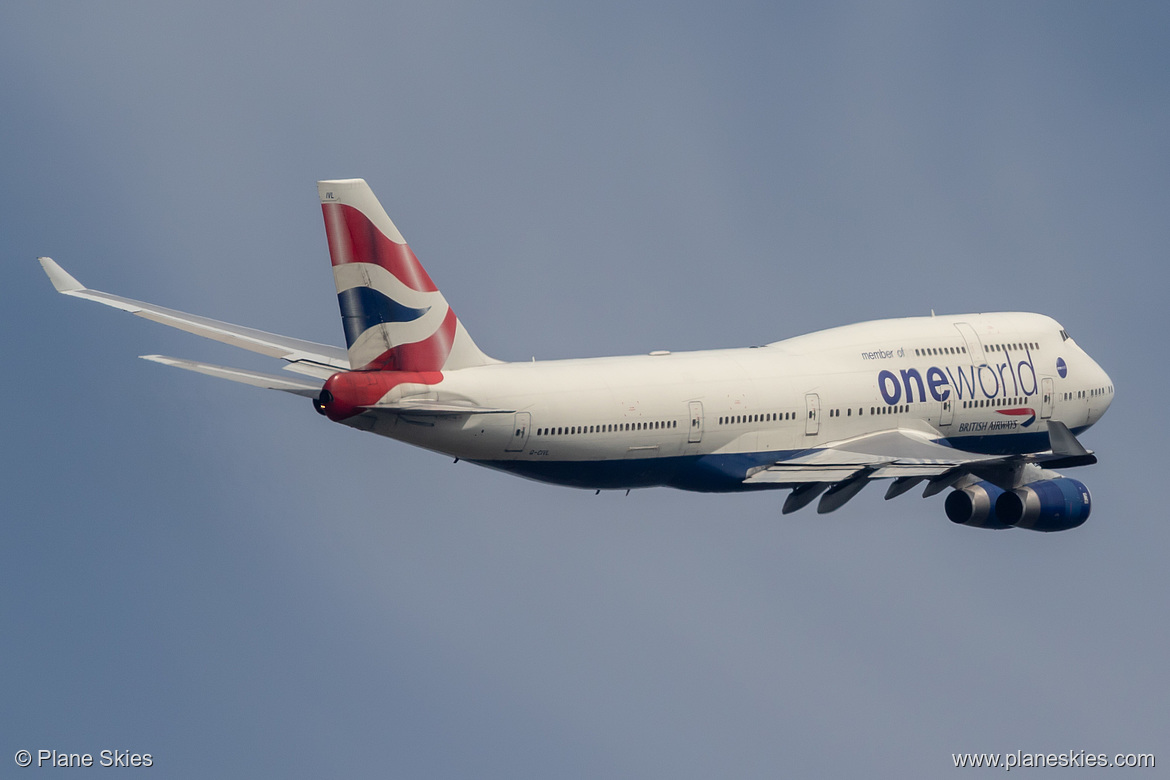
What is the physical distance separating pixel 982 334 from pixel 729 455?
37.4ft

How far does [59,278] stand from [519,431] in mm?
15577

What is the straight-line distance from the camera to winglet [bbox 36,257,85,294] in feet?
204

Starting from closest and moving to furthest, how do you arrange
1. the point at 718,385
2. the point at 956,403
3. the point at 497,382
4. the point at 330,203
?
the point at 330,203 < the point at 497,382 < the point at 718,385 < the point at 956,403

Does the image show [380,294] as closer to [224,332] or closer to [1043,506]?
[224,332]

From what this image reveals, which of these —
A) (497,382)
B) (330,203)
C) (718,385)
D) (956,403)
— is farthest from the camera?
(956,403)

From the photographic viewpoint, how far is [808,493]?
64688 mm

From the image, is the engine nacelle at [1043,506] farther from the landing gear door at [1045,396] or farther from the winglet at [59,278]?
the winglet at [59,278]

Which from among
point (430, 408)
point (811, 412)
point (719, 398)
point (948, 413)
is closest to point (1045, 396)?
point (948, 413)

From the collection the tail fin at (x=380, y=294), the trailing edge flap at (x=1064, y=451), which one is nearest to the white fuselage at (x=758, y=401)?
the tail fin at (x=380, y=294)

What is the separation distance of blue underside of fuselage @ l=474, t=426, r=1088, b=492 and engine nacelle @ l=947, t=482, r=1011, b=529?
18.6 ft

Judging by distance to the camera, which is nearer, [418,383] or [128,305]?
[418,383]

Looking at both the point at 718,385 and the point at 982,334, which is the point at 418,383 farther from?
the point at 982,334

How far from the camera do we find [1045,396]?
226 ft

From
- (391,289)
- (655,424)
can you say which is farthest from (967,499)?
(391,289)
